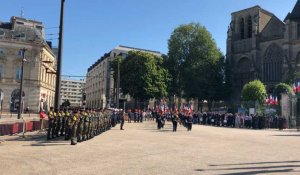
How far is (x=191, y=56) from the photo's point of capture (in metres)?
69.4

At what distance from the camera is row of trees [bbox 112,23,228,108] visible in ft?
201

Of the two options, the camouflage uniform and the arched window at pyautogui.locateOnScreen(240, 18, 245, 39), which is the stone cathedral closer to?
the arched window at pyautogui.locateOnScreen(240, 18, 245, 39)

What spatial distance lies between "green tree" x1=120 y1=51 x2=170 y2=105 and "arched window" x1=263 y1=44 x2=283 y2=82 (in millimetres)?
22308

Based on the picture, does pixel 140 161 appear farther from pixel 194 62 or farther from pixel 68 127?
pixel 194 62

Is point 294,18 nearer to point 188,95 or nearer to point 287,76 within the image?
point 287,76

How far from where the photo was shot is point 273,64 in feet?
239

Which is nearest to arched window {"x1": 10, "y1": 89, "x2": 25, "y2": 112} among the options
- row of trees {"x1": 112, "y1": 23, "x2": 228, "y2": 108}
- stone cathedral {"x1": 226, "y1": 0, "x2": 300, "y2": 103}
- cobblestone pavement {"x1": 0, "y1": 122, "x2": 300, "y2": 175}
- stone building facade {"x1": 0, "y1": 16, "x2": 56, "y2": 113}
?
stone building facade {"x1": 0, "y1": 16, "x2": 56, "y2": 113}

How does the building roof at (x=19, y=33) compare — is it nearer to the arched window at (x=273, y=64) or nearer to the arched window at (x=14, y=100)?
the arched window at (x=14, y=100)

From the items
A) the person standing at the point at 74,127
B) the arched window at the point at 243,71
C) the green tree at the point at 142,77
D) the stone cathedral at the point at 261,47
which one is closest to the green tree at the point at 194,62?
the green tree at the point at 142,77

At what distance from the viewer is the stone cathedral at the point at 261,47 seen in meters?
68.8

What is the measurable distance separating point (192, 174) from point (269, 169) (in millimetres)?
2509

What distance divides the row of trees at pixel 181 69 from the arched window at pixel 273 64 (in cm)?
899

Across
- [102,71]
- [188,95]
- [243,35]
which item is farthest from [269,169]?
[102,71]

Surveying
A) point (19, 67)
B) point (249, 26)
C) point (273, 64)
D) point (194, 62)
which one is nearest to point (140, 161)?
point (19, 67)
